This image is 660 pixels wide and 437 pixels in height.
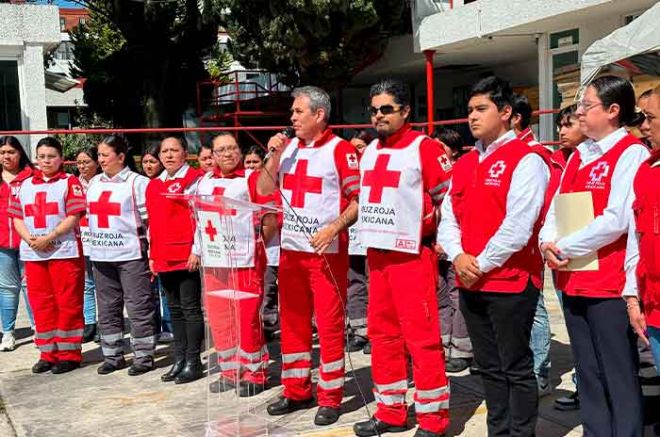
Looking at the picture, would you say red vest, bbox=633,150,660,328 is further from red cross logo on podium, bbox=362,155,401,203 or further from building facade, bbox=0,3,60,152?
building facade, bbox=0,3,60,152

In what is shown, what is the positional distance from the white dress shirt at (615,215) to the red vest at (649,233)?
0.40 ft

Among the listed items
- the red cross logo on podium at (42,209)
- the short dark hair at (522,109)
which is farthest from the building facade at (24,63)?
the short dark hair at (522,109)

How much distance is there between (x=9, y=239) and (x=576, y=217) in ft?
18.0

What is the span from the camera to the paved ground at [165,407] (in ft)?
14.5

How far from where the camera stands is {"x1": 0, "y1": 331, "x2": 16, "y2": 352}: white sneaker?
23.3ft

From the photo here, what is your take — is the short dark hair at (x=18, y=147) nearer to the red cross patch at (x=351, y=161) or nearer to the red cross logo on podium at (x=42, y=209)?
the red cross logo on podium at (x=42, y=209)

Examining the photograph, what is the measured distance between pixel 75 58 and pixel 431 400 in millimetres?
27495

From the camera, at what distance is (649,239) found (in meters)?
3.03

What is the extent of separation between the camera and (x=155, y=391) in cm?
555

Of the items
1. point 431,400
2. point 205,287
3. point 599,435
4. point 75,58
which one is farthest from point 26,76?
point 75,58

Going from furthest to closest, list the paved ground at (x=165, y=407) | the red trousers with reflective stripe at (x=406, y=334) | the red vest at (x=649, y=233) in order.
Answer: the paved ground at (x=165, y=407), the red trousers with reflective stripe at (x=406, y=334), the red vest at (x=649, y=233)

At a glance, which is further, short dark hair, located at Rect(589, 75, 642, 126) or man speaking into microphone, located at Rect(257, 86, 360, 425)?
man speaking into microphone, located at Rect(257, 86, 360, 425)

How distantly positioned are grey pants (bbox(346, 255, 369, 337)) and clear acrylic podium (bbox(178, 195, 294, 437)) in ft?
7.61

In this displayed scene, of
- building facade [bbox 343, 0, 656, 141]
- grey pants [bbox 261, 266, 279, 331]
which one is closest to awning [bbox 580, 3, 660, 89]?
building facade [bbox 343, 0, 656, 141]
